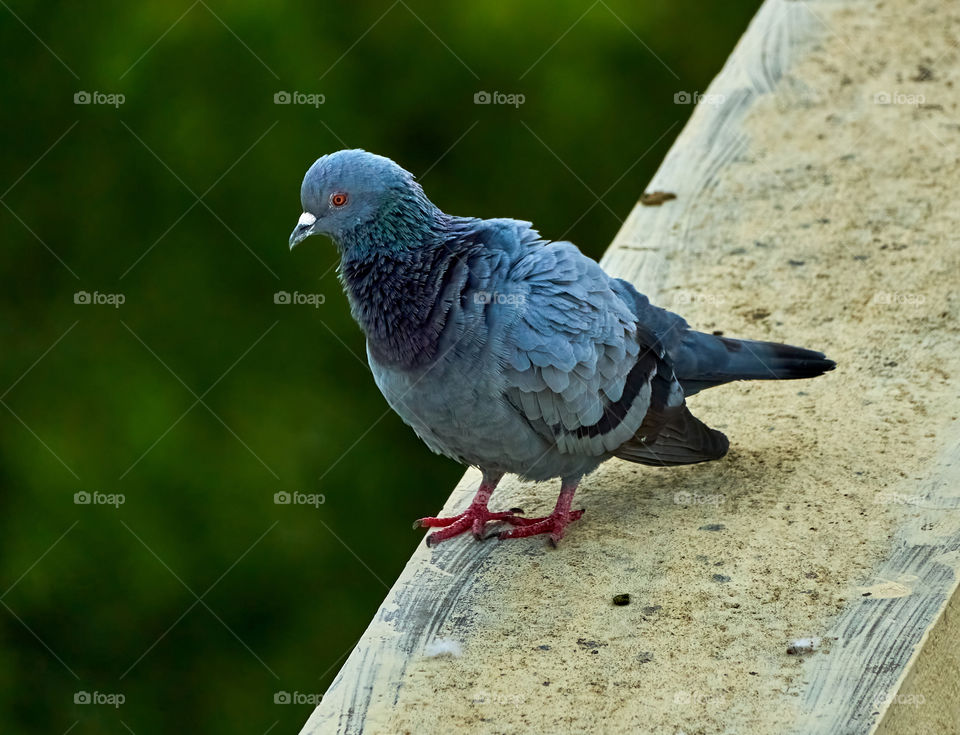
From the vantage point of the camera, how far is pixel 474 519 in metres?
4.10

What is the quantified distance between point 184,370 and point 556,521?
339 centimetres

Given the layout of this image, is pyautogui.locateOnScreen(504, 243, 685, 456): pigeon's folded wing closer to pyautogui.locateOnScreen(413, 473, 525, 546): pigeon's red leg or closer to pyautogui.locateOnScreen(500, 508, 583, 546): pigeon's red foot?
pyautogui.locateOnScreen(500, 508, 583, 546): pigeon's red foot

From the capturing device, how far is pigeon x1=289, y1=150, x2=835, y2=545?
3807 millimetres

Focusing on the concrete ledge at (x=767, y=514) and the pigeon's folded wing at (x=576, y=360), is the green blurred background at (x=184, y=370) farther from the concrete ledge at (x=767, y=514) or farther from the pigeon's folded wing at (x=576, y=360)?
the pigeon's folded wing at (x=576, y=360)

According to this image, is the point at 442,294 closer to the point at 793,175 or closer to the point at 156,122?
the point at 793,175

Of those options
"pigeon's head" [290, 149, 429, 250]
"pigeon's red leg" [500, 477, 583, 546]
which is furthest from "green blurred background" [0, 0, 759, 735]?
"pigeon's head" [290, 149, 429, 250]

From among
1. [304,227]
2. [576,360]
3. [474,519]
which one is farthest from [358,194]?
[474,519]

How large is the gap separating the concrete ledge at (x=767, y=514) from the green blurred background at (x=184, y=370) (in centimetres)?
212

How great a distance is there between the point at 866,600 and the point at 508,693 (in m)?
1.08

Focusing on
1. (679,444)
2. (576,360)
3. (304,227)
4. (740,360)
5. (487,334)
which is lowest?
(679,444)

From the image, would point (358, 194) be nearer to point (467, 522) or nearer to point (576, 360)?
→ point (576, 360)

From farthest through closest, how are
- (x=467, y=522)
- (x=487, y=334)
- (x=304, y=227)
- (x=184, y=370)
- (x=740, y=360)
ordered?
(x=184, y=370), (x=740, y=360), (x=467, y=522), (x=304, y=227), (x=487, y=334)

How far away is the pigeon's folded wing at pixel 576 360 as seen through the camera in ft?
12.5

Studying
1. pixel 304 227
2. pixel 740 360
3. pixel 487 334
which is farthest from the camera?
pixel 740 360
